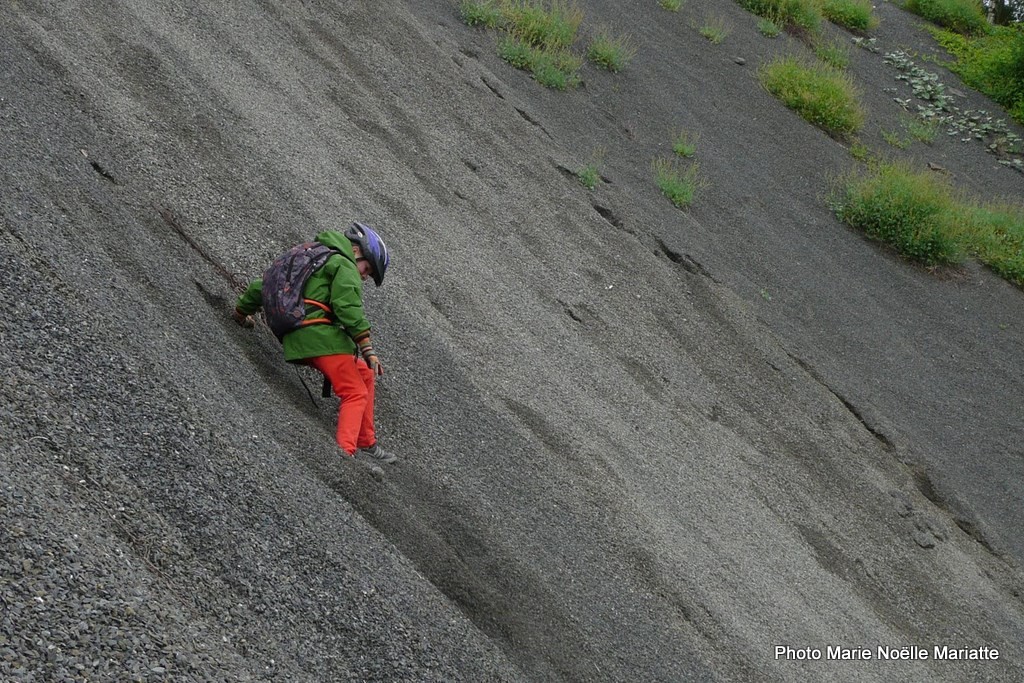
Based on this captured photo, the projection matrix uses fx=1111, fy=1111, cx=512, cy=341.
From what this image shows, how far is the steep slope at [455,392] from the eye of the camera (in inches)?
194

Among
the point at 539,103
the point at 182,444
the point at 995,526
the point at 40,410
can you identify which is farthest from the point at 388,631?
the point at 539,103

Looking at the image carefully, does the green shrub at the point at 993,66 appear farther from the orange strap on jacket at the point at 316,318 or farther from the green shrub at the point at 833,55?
the orange strap on jacket at the point at 316,318

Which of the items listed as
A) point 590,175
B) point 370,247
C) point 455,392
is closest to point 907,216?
point 590,175

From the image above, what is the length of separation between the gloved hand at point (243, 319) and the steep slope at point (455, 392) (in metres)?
0.13

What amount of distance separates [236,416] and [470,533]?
159 cm

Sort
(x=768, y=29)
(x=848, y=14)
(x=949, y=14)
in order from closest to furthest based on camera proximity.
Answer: (x=768, y=29) < (x=848, y=14) < (x=949, y=14)

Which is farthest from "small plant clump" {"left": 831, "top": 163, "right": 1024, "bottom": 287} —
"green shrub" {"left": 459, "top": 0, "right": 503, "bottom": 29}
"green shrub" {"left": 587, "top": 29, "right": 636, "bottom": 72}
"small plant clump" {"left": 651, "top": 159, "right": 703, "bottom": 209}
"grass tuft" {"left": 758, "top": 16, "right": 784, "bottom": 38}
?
"green shrub" {"left": 459, "top": 0, "right": 503, "bottom": 29}

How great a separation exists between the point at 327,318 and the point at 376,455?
0.90m

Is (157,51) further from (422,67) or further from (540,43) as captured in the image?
(540,43)

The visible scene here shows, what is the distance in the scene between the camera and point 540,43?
1562 centimetres

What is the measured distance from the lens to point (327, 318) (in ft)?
21.1

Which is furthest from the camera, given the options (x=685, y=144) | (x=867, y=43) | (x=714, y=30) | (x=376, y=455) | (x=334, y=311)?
(x=867, y=43)

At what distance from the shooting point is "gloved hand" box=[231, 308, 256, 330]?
6.82 m

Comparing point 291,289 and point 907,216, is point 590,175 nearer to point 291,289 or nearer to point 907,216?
point 907,216
